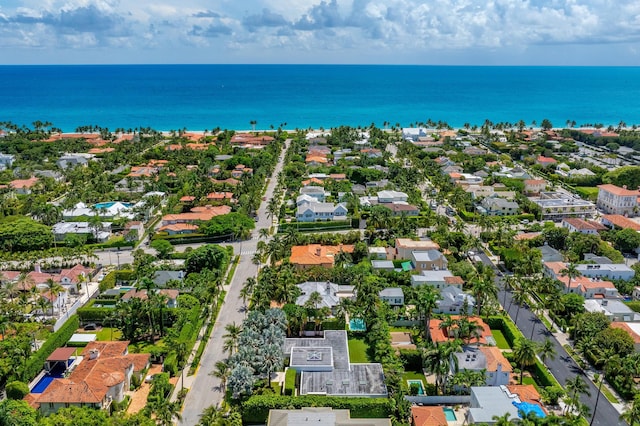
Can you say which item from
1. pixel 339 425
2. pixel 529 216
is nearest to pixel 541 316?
pixel 339 425

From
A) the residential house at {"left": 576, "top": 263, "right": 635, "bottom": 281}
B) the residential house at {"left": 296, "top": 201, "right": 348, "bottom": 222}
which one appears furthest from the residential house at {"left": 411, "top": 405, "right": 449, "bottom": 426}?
the residential house at {"left": 296, "top": 201, "right": 348, "bottom": 222}

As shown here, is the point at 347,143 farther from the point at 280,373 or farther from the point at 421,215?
the point at 280,373

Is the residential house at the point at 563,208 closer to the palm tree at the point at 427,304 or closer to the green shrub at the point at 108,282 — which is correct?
the palm tree at the point at 427,304

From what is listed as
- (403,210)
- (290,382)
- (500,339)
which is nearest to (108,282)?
(290,382)

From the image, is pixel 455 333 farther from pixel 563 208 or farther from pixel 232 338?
pixel 563 208

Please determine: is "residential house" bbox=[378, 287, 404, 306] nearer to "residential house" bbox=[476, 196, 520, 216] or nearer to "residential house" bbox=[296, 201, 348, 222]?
"residential house" bbox=[296, 201, 348, 222]
